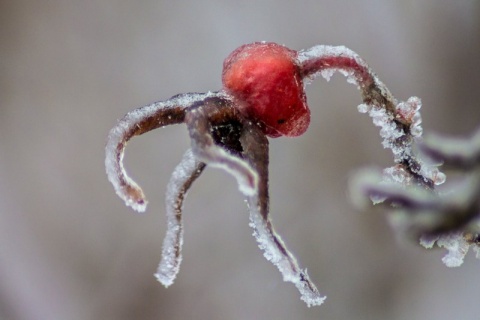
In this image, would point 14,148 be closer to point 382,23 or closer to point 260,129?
point 382,23

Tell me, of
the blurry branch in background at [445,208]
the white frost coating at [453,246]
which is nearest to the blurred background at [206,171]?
the blurry branch in background at [445,208]

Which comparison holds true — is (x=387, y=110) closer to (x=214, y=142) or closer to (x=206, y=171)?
(x=214, y=142)

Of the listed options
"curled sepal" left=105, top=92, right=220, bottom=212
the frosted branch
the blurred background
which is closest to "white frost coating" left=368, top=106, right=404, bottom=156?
the frosted branch

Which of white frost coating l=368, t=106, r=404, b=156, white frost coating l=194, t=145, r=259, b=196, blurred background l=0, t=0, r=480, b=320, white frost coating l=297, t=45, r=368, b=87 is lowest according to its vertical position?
white frost coating l=194, t=145, r=259, b=196

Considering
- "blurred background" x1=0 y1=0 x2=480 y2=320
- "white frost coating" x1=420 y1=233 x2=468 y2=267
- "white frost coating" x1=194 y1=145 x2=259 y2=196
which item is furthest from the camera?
"blurred background" x1=0 y1=0 x2=480 y2=320

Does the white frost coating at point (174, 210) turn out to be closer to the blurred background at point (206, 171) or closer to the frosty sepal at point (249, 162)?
the frosty sepal at point (249, 162)

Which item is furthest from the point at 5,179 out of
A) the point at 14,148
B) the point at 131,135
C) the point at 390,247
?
the point at 131,135

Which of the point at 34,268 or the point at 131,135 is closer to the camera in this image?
the point at 131,135

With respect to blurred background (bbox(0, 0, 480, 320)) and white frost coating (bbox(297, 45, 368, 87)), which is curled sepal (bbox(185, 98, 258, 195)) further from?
blurred background (bbox(0, 0, 480, 320))
